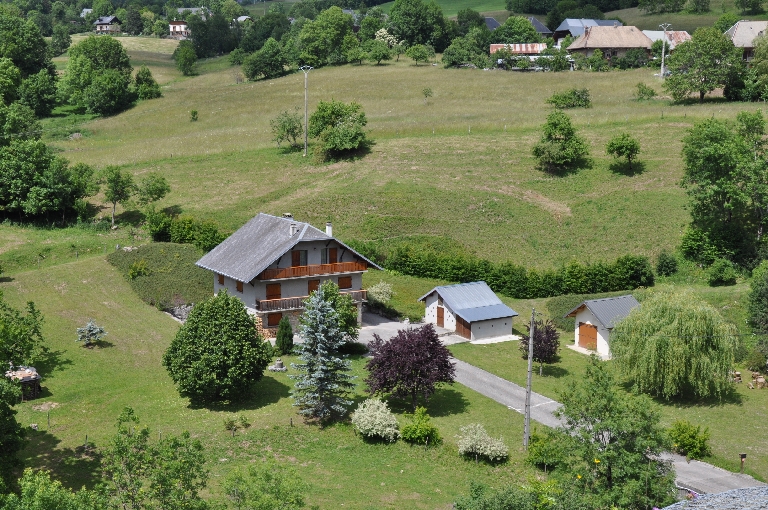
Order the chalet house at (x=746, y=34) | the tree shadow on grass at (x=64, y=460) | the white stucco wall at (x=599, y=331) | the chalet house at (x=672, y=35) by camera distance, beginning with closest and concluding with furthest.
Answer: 1. the tree shadow on grass at (x=64, y=460)
2. the white stucco wall at (x=599, y=331)
3. the chalet house at (x=746, y=34)
4. the chalet house at (x=672, y=35)

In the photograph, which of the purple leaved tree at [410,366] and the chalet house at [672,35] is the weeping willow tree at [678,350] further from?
the chalet house at [672,35]

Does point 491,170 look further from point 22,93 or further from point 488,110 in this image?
point 22,93

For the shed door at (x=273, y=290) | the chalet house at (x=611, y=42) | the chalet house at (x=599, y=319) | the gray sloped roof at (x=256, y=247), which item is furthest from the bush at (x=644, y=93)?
the shed door at (x=273, y=290)

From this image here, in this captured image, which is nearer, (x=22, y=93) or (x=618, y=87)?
(x=618, y=87)

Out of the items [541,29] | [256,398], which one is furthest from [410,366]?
[541,29]

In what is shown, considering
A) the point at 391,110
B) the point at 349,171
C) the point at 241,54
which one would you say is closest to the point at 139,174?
the point at 349,171

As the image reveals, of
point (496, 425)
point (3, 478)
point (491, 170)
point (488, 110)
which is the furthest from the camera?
point (488, 110)

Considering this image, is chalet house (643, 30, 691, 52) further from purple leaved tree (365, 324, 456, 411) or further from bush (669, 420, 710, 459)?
bush (669, 420, 710, 459)
